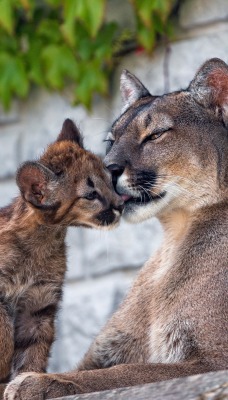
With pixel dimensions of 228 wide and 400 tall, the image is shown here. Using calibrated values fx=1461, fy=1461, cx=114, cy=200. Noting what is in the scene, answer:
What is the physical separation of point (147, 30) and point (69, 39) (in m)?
0.47

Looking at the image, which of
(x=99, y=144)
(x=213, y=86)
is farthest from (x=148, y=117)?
(x=99, y=144)

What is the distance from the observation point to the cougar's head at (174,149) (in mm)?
6281

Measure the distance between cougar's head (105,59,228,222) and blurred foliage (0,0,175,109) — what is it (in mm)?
1841

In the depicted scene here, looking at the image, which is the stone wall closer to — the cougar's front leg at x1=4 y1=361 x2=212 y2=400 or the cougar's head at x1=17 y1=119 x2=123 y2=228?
the cougar's head at x1=17 y1=119 x2=123 y2=228

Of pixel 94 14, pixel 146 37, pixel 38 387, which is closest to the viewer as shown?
pixel 38 387

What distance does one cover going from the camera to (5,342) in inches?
238

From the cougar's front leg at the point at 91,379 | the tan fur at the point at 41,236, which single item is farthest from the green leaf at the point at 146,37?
the cougar's front leg at the point at 91,379

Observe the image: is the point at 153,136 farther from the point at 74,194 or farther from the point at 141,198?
the point at 74,194

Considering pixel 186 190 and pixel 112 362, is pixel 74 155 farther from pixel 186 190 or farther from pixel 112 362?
pixel 112 362

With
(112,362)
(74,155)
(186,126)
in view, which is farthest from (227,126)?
(112,362)

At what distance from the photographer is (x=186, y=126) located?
646cm

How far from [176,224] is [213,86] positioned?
64 centimetres

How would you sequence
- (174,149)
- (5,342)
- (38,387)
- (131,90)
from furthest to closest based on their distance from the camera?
(131,90)
(174,149)
(5,342)
(38,387)

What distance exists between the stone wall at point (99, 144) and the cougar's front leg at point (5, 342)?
2309mm
